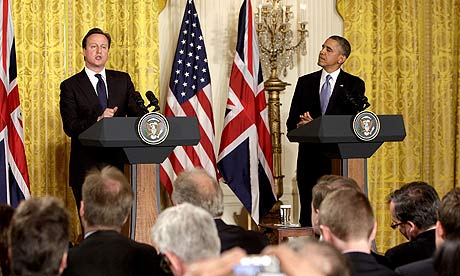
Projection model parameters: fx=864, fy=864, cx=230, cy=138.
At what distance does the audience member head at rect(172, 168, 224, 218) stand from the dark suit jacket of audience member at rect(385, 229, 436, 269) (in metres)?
0.87

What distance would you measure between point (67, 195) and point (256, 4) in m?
2.79

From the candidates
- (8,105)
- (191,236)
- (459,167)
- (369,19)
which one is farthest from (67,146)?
(191,236)

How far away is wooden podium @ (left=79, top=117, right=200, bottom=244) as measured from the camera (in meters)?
6.10

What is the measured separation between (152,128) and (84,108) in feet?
3.27

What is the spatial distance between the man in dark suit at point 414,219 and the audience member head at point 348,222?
904 mm

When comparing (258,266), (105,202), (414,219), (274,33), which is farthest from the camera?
(274,33)

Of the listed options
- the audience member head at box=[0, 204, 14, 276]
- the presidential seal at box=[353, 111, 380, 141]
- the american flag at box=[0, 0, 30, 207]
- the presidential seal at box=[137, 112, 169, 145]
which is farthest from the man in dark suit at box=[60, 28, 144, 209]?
the audience member head at box=[0, 204, 14, 276]

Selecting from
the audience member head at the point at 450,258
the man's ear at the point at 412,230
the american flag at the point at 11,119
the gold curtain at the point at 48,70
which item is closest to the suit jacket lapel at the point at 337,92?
the gold curtain at the point at 48,70

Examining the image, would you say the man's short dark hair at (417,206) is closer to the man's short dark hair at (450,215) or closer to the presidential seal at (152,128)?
the man's short dark hair at (450,215)

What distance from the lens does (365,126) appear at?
653 cm

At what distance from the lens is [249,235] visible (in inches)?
162

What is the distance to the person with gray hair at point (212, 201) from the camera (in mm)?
4051

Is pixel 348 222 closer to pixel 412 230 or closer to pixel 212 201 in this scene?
pixel 212 201

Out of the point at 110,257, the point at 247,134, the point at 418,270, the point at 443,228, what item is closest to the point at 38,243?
the point at 110,257
